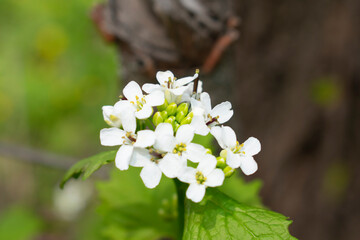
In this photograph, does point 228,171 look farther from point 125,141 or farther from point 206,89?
point 206,89

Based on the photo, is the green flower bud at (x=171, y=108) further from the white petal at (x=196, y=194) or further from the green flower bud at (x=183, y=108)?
the white petal at (x=196, y=194)

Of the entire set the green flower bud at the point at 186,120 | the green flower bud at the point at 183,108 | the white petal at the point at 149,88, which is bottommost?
the green flower bud at the point at 186,120

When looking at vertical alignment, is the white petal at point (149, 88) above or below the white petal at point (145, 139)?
above

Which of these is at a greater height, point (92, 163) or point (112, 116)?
point (112, 116)

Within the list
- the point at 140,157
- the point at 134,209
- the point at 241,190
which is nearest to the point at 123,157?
the point at 140,157

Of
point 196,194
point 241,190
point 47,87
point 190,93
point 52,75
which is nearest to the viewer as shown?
point 196,194

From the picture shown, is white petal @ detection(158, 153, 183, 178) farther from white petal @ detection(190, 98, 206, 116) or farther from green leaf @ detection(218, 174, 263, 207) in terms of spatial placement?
green leaf @ detection(218, 174, 263, 207)

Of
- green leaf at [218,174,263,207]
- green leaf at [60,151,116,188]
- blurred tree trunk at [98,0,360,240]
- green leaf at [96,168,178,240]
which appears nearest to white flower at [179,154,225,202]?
green leaf at [60,151,116,188]

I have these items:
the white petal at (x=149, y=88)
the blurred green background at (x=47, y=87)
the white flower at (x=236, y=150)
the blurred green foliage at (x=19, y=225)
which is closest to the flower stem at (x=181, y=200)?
the white flower at (x=236, y=150)
